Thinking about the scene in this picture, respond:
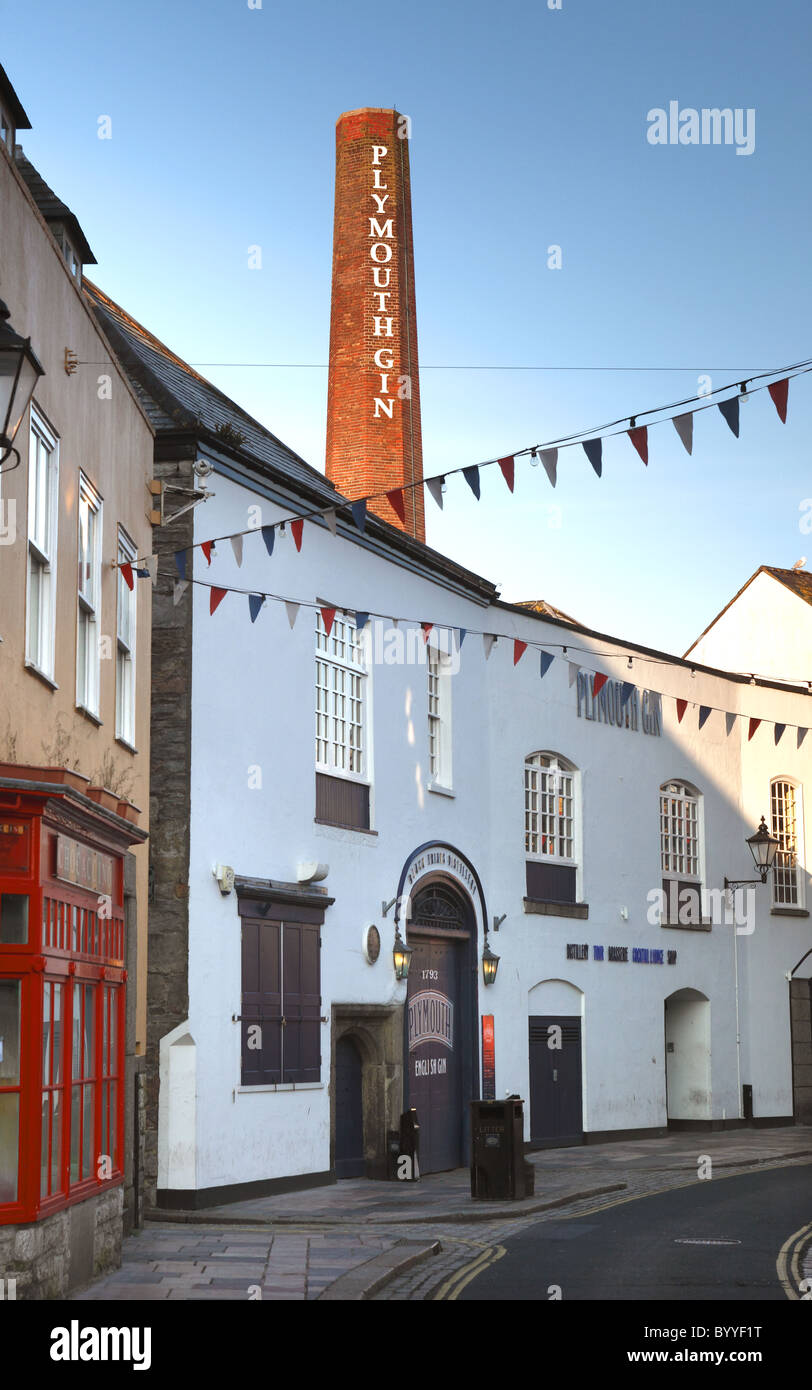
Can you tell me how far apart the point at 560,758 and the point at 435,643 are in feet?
13.2

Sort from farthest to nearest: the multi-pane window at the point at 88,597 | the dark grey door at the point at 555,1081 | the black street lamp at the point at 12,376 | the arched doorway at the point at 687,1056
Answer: the arched doorway at the point at 687,1056, the dark grey door at the point at 555,1081, the multi-pane window at the point at 88,597, the black street lamp at the point at 12,376

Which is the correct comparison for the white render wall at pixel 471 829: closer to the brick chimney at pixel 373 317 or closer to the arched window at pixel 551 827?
the arched window at pixel 551 827

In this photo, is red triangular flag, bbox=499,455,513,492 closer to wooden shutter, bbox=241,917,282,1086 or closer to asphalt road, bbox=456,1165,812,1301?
asphalt road, bbox=456,1165,812,1301

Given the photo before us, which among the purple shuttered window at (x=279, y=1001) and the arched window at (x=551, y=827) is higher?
the arched window at (x=551, y=827)

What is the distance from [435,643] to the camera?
878 inches

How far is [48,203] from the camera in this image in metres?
14.2

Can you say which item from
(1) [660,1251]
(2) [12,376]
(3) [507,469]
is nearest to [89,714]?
(3) [507,469]

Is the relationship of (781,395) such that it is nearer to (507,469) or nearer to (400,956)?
(507,469)

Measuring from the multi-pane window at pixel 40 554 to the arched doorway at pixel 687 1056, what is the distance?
60.2 ft

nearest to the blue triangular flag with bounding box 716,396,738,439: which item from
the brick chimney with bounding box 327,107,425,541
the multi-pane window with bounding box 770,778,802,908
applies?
the multi-pane window with bounding box 770,778,802,908

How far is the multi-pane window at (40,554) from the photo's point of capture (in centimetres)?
1121

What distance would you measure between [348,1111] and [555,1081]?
18.7ft

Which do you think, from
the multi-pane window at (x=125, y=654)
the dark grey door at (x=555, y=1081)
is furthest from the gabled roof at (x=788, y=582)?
the multi-pane window at (x=125, y=654)

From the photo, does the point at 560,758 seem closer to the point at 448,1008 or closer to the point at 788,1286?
the point at 448,1008
